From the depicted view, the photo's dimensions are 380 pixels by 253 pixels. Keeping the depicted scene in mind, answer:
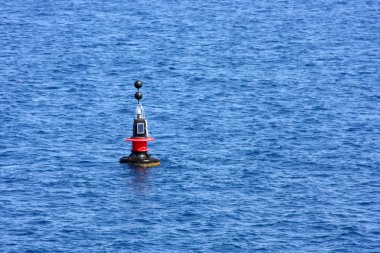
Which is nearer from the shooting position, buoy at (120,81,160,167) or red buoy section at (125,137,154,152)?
red buoy section at (125,137,154,152)

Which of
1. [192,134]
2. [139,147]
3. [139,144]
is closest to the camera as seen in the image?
[139,144]

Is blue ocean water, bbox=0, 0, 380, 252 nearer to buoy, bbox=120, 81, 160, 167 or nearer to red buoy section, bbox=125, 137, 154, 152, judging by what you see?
buoy, bbox=120, 81, 160, 167

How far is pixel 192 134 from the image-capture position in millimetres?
61688

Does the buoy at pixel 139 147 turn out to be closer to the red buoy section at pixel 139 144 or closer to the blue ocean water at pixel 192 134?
the red buoy section at pixel 139 144

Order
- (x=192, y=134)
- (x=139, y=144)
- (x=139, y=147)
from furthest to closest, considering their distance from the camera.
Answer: (x=192, y=134) → (x=139, y=147) → (x=139, y=144)

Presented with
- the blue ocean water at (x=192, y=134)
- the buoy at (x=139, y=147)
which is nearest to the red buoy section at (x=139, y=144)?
the buoy at (x=139, y=147)

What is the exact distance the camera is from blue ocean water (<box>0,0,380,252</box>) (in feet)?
148

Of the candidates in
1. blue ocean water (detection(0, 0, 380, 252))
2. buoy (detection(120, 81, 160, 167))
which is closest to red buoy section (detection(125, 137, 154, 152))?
buoy (detection(120, 81, 160, 167))

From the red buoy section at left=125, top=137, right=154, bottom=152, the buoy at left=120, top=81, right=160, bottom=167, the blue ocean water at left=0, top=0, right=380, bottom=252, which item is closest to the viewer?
the blue ocean water at left=0, top=0, right=380, bottom=252

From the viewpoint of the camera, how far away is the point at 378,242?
145 ft

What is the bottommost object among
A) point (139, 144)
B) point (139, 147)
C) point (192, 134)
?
point (192, 134)

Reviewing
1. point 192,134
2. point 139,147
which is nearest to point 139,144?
point 139,147

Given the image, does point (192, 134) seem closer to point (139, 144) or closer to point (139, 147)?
Result: point (139, 147)

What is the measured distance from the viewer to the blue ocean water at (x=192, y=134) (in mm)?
45250
